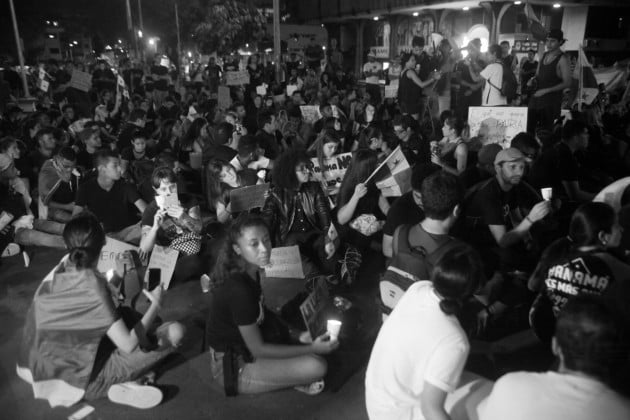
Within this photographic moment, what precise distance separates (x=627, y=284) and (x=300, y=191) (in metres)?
2.83

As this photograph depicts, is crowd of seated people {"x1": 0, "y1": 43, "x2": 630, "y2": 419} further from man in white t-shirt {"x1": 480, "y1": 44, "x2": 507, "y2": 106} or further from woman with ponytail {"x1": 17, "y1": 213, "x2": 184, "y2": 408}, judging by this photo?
man in white t-shirt {"x1": 480, "y1": 44, "x2": 507, "y2": 106}

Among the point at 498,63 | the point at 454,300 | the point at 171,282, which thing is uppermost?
the point at 498,63

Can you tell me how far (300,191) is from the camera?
491cm

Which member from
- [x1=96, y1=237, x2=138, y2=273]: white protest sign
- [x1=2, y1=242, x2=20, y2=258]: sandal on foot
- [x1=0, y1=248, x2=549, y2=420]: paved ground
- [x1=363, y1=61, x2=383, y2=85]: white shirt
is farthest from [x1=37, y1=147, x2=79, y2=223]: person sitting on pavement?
[x1=363, y1=61, x2=383, y2=85]: white shirt

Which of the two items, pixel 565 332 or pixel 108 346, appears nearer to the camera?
pixel 565 332

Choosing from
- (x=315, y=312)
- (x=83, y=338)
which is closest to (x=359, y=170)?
(x=315, y=312)

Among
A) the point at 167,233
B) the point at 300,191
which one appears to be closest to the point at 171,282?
the point at 167,233

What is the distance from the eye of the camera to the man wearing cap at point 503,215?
4312 mm

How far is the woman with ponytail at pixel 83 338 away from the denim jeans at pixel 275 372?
54cm

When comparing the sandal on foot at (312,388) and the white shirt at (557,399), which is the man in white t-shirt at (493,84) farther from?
the white shirt at (557,399)

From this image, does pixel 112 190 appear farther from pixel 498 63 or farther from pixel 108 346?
pixel 498 63

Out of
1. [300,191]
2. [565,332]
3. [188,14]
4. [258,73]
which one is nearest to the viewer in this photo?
[565,332]

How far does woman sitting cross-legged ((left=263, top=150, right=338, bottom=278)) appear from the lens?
15.9 ft

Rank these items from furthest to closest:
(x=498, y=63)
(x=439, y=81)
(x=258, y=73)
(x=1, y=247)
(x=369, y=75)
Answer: (x=258, y=73), (x=369, y=75), (x=439, y=81), (x=498, y=63), (x=1, y=247)
